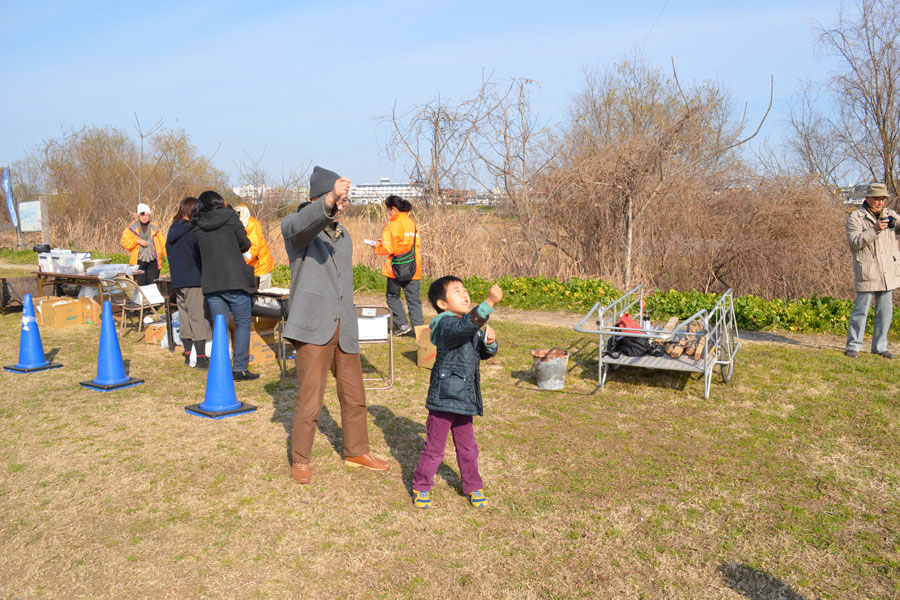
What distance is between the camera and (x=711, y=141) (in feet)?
56.2

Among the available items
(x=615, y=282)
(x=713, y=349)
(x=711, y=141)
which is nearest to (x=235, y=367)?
(x=713, y=349)

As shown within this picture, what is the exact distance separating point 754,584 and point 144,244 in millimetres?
9392

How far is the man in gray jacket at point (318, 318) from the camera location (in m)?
4.40

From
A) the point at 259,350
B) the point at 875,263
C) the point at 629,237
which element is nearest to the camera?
the point at 875,263

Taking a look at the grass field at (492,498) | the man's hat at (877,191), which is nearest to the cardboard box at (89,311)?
the grass field at (492,498)

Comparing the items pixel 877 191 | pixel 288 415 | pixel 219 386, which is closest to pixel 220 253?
pixel 219 386

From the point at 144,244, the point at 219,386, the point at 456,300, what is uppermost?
the point at 144,244

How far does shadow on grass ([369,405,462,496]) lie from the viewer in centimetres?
484

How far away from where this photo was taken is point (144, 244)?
33.5 feet

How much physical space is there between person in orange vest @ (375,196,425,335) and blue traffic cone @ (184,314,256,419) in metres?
2.82

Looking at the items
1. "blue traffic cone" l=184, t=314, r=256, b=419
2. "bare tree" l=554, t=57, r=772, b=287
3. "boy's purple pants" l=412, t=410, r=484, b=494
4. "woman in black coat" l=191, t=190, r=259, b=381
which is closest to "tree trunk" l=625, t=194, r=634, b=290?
"bare tree" l=554, t=57, r=772, b=287

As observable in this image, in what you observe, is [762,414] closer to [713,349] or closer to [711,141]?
[713,349]

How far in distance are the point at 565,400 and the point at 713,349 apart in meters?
1.61

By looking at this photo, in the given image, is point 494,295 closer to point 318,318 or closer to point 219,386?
point 318,318
